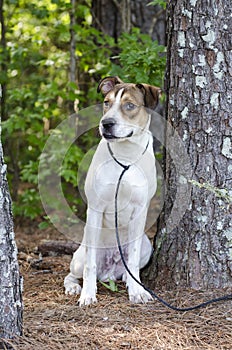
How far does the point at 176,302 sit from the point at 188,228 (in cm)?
54

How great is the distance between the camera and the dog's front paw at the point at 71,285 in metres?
4.35

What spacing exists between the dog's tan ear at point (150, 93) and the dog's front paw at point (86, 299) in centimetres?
152

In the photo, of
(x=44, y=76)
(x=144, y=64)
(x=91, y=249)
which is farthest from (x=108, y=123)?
(x=44, y=76)

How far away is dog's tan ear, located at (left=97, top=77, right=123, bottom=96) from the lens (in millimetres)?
4352

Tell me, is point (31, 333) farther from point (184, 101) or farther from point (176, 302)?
point (184, 101)

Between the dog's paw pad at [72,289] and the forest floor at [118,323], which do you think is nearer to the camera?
the forest floor at [118,323]

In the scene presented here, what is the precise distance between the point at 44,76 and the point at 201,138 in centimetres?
499

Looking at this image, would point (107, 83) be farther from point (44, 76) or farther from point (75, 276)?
point (44, 76)

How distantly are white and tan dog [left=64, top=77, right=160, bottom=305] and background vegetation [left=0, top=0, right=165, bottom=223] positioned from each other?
56.0 inches

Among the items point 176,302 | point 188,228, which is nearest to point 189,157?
point 188,228

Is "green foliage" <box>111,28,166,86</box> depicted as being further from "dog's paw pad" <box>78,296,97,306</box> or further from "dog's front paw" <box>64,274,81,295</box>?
"dog's paw pad" <box>78,296,97,306</box>

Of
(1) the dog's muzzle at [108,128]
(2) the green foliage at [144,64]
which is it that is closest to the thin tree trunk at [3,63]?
(2) the green foliage at [144,64]

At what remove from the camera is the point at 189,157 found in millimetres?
3980

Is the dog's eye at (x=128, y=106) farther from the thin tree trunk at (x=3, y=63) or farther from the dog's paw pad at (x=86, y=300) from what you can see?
the thin tree trunk at (x=3, y=63)
